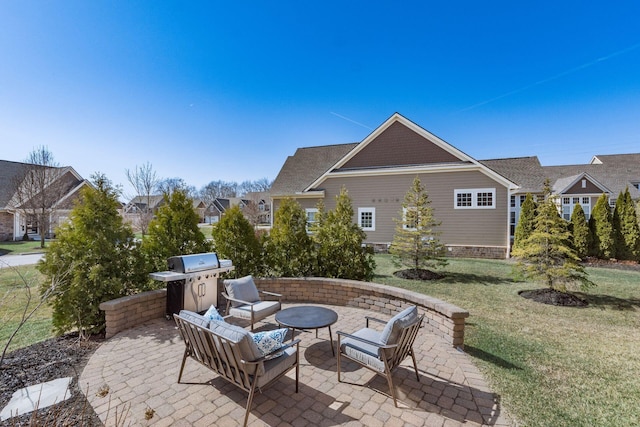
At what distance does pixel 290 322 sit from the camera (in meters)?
4.26

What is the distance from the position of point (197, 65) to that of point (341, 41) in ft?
18.9

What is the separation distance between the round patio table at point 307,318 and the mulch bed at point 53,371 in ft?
7.67

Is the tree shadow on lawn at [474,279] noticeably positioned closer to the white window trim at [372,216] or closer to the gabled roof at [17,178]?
the white window trim at [372,216]

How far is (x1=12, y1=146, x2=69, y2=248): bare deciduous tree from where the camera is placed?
1972 centimetres

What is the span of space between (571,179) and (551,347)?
25.5m

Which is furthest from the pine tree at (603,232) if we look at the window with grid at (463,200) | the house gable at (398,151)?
the house gable at (398,151)

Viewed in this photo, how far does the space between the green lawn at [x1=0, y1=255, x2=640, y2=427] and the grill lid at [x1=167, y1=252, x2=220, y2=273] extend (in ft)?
6.74

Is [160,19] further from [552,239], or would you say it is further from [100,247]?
[552,239]

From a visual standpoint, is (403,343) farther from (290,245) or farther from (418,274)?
(418,274)

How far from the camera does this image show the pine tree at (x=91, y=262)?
462 cm

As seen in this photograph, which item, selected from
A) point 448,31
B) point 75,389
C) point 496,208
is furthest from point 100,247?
point 496,208

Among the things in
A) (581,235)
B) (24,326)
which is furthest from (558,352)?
(581,235)

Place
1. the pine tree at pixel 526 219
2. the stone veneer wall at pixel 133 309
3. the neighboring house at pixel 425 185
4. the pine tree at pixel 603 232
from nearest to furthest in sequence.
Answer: the stone veneer wall at pixel 133 309
the pine tree at pixel 603 232
the pine tree at pixel 526 219
the neighboring house at pixel 425 185

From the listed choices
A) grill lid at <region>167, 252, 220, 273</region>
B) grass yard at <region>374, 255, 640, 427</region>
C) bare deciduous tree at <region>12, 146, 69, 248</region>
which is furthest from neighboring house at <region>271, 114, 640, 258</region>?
bare deciduous tree at <region>12, 146, 69, 248</region>
